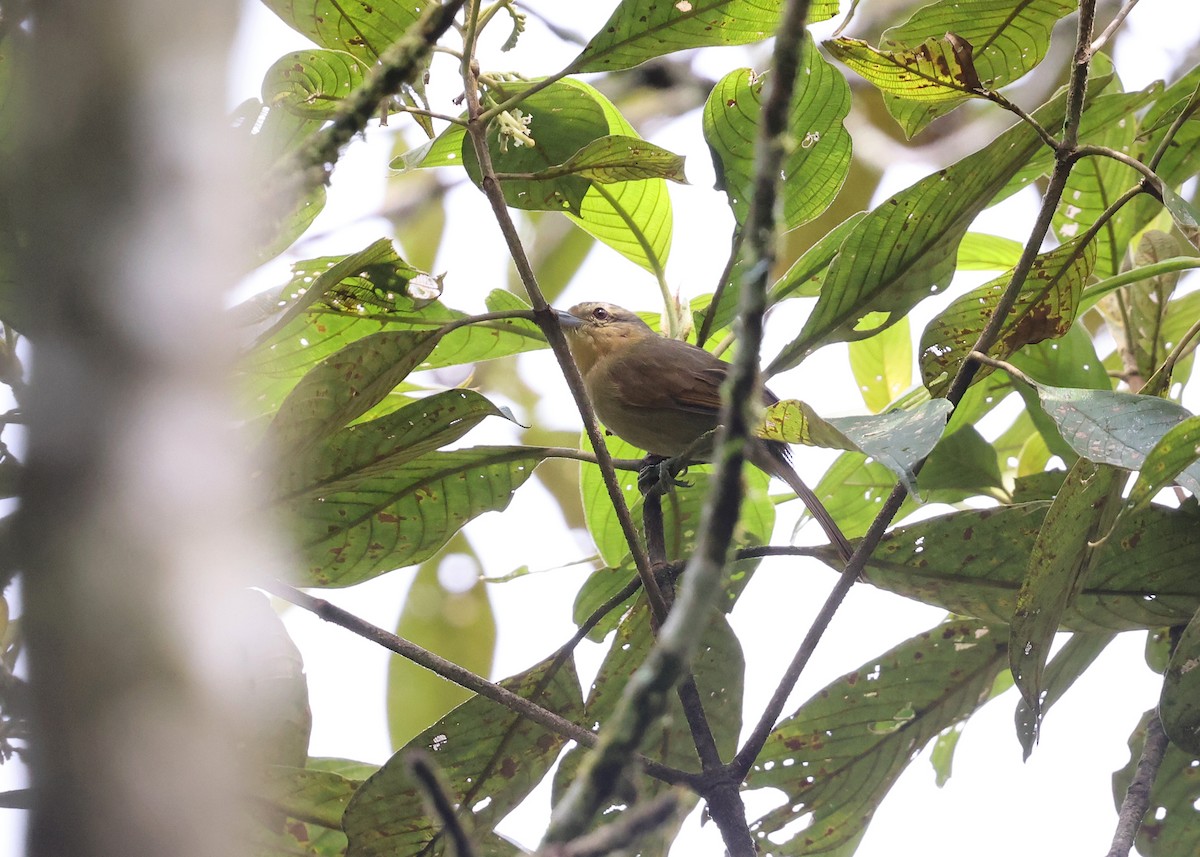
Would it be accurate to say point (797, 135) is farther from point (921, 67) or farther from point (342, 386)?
point (342, 386)

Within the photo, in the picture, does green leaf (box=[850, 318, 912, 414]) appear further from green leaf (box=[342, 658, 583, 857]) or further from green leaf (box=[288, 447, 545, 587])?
green leaf (box=[342, 658, 583, 857])

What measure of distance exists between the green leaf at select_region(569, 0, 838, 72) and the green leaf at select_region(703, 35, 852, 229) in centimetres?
20

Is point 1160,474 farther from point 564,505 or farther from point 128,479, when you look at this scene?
point 564,505

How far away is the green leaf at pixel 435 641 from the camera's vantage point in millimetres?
3068

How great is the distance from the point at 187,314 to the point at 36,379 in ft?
0.35

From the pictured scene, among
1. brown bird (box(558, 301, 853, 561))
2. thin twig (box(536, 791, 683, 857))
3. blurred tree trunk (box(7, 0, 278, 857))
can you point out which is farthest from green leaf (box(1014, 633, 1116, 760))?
blurred tree trunk (box(7, 0, 278, 857))

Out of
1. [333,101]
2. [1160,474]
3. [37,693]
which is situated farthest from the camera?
[333,101]

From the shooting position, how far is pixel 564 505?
11.8 feet

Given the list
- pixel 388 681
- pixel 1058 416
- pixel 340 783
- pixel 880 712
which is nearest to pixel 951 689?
pixel 880 712

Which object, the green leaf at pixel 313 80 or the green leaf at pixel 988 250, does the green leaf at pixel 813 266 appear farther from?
the green leaf at pixel 313 80

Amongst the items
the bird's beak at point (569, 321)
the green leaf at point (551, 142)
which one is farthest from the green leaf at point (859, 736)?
the bird's beak at point (569, 321)

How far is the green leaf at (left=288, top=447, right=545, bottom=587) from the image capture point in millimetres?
2123

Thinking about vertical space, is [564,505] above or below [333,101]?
below

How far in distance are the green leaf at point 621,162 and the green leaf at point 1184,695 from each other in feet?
3.71
